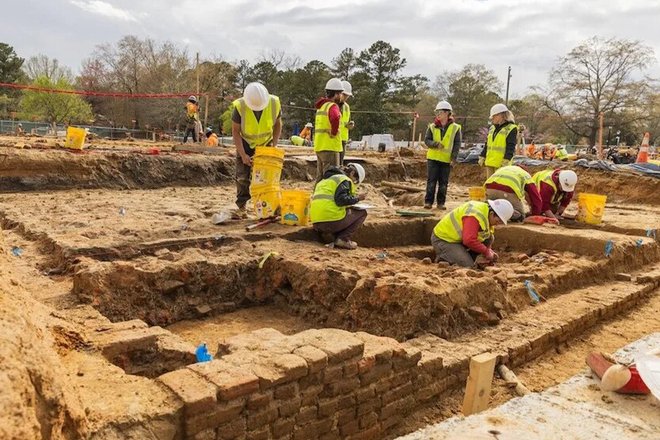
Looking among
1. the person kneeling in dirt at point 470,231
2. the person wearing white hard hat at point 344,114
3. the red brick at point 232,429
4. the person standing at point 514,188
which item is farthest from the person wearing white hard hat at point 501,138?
the red brick at point 232,429

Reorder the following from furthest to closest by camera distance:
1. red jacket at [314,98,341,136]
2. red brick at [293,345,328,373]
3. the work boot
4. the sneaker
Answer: red jacket at [314,98,341,136] < the work boot < the sneaker < red brick at [293,345,328,373]

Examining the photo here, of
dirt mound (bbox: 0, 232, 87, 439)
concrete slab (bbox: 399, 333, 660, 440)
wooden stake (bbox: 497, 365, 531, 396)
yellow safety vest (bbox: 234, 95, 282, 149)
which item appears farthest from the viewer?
yellow safety vest (bbox: 234, 95, 282, 149)

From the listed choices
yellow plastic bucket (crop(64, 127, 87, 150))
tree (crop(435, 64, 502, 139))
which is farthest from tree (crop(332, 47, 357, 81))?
yellow plastic bucket (crop(64, 127, 87, 150))

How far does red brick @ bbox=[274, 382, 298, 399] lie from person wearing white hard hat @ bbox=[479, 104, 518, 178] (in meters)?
6.70

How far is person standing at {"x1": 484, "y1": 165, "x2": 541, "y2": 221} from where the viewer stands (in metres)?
7.71

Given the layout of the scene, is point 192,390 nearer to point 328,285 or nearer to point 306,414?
point 306,414

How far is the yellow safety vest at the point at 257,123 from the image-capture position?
668 centimetres

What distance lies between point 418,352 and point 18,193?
839 centimetres

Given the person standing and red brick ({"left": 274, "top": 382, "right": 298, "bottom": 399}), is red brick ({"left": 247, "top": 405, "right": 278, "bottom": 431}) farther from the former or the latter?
the person standing

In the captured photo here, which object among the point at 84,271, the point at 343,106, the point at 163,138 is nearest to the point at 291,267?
the point at 84,271

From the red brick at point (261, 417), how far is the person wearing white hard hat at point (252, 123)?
14.7 ft

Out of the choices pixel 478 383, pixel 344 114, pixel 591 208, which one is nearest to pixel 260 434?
pixel 478 383

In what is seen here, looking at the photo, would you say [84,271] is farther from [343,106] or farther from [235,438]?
[343,106]

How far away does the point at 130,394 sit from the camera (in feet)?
7.75
